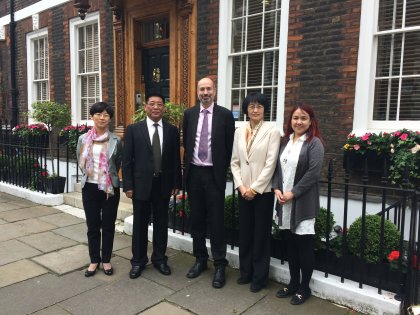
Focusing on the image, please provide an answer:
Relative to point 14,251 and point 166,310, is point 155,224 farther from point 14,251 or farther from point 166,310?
point 14,251

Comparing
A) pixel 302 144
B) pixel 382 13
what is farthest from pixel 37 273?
pixel 382 13

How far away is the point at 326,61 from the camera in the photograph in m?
4.87

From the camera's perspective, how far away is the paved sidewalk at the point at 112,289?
9.97ft

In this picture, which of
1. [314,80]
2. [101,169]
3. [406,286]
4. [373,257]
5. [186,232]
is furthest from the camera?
[314,80]

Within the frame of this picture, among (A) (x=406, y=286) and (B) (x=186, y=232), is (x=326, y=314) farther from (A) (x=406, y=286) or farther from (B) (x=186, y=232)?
(B) (x=186, y=232)

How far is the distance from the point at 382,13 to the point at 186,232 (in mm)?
3598

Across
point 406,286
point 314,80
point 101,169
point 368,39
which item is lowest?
point 406,286

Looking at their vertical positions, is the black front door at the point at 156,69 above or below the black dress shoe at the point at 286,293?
above

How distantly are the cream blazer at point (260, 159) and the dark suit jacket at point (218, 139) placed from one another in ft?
0.61

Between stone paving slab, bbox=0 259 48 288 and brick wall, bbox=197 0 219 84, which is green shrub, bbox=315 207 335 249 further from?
brick wall, bbox=197 0 219 84

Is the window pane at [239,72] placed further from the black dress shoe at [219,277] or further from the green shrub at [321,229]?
the black dress shoe at [219,277]

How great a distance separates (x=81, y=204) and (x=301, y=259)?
14.2 ft

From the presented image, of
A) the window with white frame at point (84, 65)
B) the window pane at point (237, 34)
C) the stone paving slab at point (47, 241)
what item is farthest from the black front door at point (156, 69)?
the stone paving slab at point (47, 241)

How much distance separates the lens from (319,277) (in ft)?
10.7
